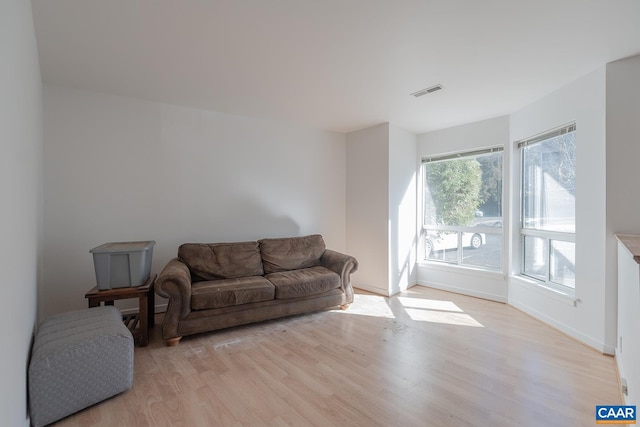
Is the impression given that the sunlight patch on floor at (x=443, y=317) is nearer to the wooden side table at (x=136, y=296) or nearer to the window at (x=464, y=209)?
the window at (x=464, y=209)

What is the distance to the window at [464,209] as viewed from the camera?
13.0 feet

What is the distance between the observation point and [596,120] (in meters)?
2.54

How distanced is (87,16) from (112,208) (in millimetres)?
1959

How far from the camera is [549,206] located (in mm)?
3227

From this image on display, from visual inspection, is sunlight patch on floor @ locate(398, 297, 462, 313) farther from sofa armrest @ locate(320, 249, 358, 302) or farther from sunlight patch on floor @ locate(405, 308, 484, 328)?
sofa armrest @ locate(320, 249, 358, 302)

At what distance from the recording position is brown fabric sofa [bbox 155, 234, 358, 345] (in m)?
2.60

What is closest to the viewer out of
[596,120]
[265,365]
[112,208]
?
[265,365]

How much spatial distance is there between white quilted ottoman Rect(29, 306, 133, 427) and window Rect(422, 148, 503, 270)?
4284 millimetres

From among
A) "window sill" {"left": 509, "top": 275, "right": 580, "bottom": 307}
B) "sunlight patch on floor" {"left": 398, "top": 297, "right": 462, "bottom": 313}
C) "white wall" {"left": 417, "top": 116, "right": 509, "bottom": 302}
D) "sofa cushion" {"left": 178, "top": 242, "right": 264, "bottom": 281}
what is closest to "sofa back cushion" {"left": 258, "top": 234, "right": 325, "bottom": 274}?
"sofa cushion" {"left": 178, "top": 242, "right": 264, "bottom": 281}

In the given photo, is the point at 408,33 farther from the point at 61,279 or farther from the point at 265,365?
the point at 61,279

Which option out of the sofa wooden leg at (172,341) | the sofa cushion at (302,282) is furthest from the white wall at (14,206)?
the sofa cushion at (302,282)

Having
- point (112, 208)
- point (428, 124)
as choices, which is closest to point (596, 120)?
point (428, 124)

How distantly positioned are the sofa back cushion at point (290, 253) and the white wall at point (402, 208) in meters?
1.15

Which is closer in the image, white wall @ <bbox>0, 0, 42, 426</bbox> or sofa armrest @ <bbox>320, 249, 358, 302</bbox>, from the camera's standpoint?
white wall @ <bbox>0, 0, 42, 426</bbox>
